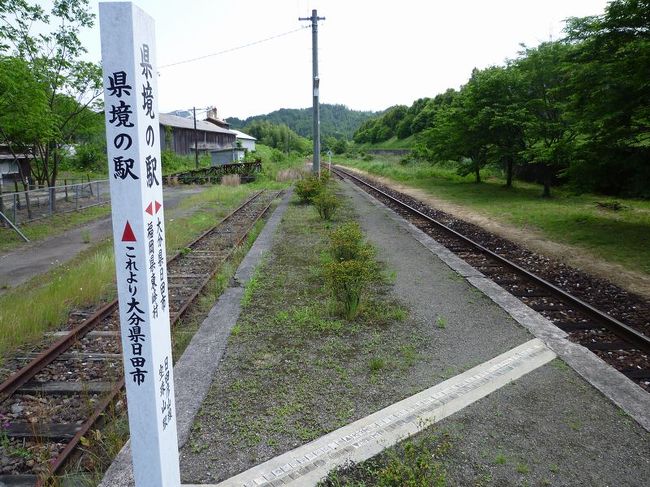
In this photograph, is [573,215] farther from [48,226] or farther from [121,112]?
[48,226]

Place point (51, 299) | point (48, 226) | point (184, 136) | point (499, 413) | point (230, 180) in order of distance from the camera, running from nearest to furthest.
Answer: point (499, 413) < point (51, 299) < point (48, 226) < point (230, 180) < point (184, 136)

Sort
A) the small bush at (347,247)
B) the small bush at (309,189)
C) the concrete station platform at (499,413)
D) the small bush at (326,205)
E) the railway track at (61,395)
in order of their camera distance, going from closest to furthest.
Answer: the concrete station platform at (499,413)
the railway track at (61,395)
the small bush at (347,247)
the small bush at (326,205)
the small bush at (309,189)

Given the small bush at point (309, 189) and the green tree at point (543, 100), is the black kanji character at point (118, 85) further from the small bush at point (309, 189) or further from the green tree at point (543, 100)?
the green tree at point (543, 100)

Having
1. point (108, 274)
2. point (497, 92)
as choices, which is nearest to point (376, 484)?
point (108, 274)

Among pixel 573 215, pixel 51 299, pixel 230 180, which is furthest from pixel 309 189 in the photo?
pixel 230 180

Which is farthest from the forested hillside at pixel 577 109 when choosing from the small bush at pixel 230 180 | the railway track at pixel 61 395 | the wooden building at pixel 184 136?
the wooden building at pixel 184 136

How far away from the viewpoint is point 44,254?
10719 mm

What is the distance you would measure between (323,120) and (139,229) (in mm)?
174225

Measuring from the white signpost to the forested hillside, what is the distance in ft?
34.1

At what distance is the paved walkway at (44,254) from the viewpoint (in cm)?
888

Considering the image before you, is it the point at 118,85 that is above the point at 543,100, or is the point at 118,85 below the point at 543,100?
below

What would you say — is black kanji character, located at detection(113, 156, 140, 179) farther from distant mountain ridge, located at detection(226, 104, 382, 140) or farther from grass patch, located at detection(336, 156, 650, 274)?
distant mountain ridge, located at detection(226, 104, 382, 140)

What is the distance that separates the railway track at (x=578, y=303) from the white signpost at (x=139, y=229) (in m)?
4.36

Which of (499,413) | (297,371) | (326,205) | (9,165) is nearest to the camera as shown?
(499,413)
